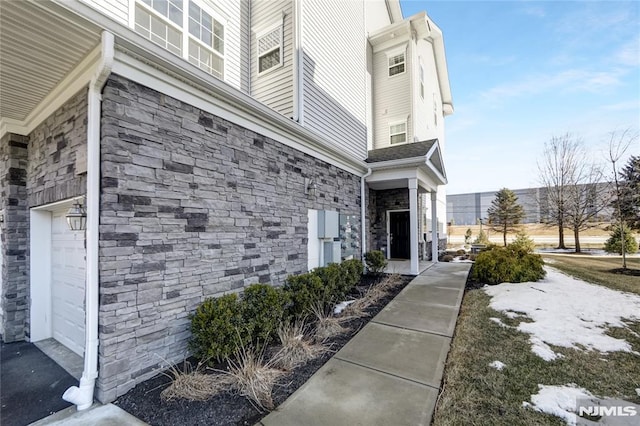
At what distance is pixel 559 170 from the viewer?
17.1m

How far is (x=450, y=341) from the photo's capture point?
3990mm

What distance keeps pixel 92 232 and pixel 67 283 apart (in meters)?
2.21

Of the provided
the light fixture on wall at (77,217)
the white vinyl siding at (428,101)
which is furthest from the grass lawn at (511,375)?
the white vinyl siding at (428,101)

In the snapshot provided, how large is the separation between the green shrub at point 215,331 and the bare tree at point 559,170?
2172 cm

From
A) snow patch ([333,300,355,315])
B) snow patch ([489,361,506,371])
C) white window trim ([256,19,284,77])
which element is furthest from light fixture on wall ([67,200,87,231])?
white window trim ([256,19,284,77])

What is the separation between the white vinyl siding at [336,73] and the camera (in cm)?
690

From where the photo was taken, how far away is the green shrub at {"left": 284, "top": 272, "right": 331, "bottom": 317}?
4.87m

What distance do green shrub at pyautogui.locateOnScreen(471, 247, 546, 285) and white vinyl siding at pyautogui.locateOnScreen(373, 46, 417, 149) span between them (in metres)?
5.47

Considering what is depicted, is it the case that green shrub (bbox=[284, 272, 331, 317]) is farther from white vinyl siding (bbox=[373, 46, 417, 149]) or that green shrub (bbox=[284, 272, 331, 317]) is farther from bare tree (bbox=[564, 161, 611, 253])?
bare tree (bbox=[564, 161, 611, 253])

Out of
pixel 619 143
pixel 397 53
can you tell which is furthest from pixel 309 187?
pixel 619 143

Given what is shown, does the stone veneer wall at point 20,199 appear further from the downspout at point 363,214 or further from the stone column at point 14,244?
the downspout at point 363,214

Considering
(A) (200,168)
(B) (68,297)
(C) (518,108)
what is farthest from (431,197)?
(B) (68,297)

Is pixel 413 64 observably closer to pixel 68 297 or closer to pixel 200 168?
pixel 200 168

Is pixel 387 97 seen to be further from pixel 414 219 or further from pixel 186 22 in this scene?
pixel 186 22
